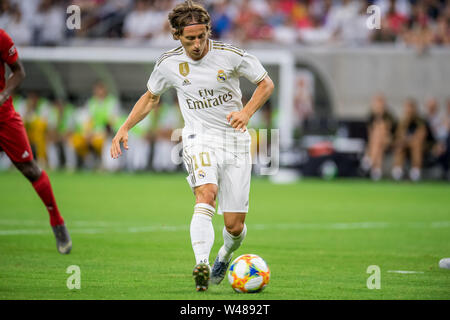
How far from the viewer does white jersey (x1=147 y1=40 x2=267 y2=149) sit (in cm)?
698

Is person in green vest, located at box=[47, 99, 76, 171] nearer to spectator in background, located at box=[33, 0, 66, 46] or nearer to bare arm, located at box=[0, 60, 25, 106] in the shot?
spectator in background, located at box=[33, 0, 66, 46]

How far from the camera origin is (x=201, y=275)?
6324mm

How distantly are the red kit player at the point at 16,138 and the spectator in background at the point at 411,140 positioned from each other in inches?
617

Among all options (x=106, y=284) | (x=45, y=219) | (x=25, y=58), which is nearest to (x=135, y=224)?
(x=45, y=219)

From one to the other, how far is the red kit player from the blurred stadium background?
13099 millimetres

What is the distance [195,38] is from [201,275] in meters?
1.97

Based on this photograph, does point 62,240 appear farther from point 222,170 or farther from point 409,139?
point 409,139

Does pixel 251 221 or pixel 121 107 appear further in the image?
pixel 121 107

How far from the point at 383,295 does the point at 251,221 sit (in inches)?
254

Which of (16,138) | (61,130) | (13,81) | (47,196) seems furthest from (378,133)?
(13,81)

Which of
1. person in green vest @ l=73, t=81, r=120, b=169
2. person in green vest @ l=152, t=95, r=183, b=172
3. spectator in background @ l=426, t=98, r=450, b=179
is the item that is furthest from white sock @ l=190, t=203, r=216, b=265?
person in green vest @ l=152, t=95, r=183, b=172

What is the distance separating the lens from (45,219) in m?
12.4

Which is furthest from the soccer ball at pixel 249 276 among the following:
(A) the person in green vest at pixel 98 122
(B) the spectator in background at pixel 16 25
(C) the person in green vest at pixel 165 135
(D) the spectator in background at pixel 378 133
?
(B) the spectator in background at pixel 16 25

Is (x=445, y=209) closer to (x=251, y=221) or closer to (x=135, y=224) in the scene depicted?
(x=251, y=221)
